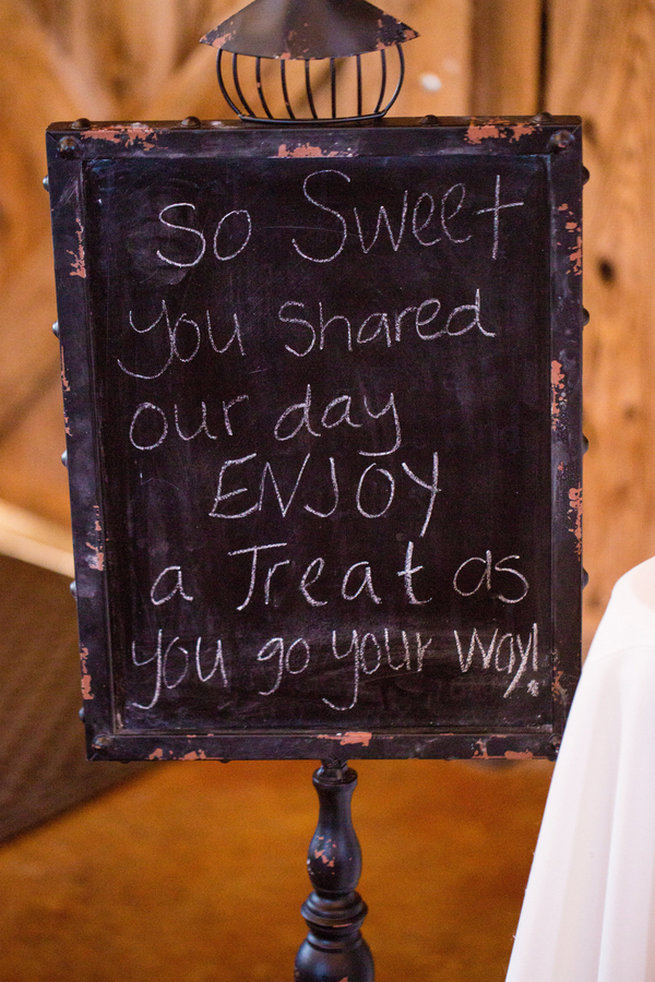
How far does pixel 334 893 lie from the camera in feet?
4.57

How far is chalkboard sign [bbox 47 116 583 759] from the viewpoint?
1.17m

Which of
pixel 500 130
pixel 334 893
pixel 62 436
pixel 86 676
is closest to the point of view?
pixel 500 130

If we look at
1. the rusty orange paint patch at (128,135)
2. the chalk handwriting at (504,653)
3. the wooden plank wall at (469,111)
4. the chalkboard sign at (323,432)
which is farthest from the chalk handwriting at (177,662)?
the wooden plank wall at (469,111)

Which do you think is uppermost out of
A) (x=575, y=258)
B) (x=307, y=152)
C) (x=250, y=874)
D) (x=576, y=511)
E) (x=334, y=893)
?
(x=307, y=152)

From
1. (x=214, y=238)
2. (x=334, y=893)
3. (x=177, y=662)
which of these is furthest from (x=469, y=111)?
(x=334, y=893)

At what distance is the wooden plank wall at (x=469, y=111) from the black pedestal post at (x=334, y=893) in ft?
3.66

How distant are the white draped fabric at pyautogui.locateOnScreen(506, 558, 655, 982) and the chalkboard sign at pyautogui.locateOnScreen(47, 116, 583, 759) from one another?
0.31 meters

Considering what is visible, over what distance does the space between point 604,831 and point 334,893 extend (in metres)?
0.59

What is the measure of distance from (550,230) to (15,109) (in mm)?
1499

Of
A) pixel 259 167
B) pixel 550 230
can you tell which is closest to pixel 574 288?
pixel 550 230

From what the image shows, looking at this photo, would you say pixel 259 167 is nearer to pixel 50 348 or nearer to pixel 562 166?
pixel 562 166

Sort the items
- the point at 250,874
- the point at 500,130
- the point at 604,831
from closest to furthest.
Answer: the point at 604,831, the point at 500,130, the point at 250,874

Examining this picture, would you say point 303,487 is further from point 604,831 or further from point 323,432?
point 604,831

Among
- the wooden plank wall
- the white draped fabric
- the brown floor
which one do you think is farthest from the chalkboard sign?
the wooden plank wall
